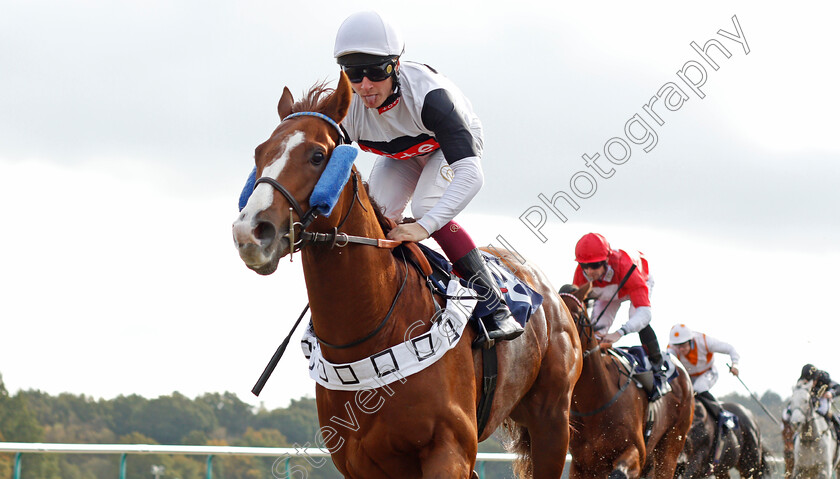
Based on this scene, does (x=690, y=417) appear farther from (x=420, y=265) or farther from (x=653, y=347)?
(x=420, y=265)

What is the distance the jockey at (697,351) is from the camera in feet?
37.1

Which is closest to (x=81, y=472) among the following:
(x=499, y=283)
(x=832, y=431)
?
(x=499, y=283)

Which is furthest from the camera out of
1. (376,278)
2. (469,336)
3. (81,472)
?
(81,472)

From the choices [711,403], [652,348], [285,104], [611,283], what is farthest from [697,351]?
[285,104]

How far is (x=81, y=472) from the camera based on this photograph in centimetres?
766

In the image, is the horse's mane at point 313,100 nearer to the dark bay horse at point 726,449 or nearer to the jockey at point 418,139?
the jockey at point 418,139

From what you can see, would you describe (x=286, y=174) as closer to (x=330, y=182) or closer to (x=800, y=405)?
(x=330, y=182)

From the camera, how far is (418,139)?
4.43m

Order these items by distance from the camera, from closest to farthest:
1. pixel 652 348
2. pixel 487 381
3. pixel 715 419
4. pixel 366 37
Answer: pixel 366 37, pixel 487 381, pixel 652 348, pixel 715 419

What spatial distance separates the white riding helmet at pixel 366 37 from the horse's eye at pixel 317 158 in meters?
0.71

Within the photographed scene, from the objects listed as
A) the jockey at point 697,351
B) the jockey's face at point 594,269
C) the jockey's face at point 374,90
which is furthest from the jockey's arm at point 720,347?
the jockey's face at point 374,90

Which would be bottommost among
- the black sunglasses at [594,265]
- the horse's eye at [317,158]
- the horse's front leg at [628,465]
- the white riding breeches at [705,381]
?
the horse's front leg at [628,465]

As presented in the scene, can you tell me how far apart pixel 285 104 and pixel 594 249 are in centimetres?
458

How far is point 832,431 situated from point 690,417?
4151 millimetres
